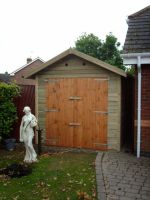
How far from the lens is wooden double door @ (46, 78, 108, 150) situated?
1029 centimetres

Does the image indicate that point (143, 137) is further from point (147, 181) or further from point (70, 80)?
point (70, 80)

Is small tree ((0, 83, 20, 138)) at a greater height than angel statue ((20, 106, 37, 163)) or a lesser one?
greater

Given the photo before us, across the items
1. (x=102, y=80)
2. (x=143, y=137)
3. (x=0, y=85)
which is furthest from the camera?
(x=0, y=85)

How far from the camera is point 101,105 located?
404 inches

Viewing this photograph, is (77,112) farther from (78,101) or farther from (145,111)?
(145,111)

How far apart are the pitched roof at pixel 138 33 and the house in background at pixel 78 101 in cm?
95

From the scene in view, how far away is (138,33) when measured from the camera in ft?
32.4

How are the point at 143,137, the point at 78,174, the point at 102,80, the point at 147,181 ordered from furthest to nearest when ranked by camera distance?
the point at 102,80
the point at 143,137
the point at 78,174
the point at 147,181

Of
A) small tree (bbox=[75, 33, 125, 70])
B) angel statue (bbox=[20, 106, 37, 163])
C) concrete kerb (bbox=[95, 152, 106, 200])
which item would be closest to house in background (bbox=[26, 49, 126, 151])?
concrete kerb (bbox=[95, 152, 106, 200])

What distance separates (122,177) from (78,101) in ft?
12.4

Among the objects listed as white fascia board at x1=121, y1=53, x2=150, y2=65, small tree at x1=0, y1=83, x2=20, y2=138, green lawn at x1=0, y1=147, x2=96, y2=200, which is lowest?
green lawn at x1=0, y1=147, x2=96, y2=200

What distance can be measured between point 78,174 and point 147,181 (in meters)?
1.75

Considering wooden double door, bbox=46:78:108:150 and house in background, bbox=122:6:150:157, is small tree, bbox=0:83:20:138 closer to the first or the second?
wooden double door, bbox=46:78:108:150

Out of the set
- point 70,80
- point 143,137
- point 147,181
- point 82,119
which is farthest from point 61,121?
point 147,181
